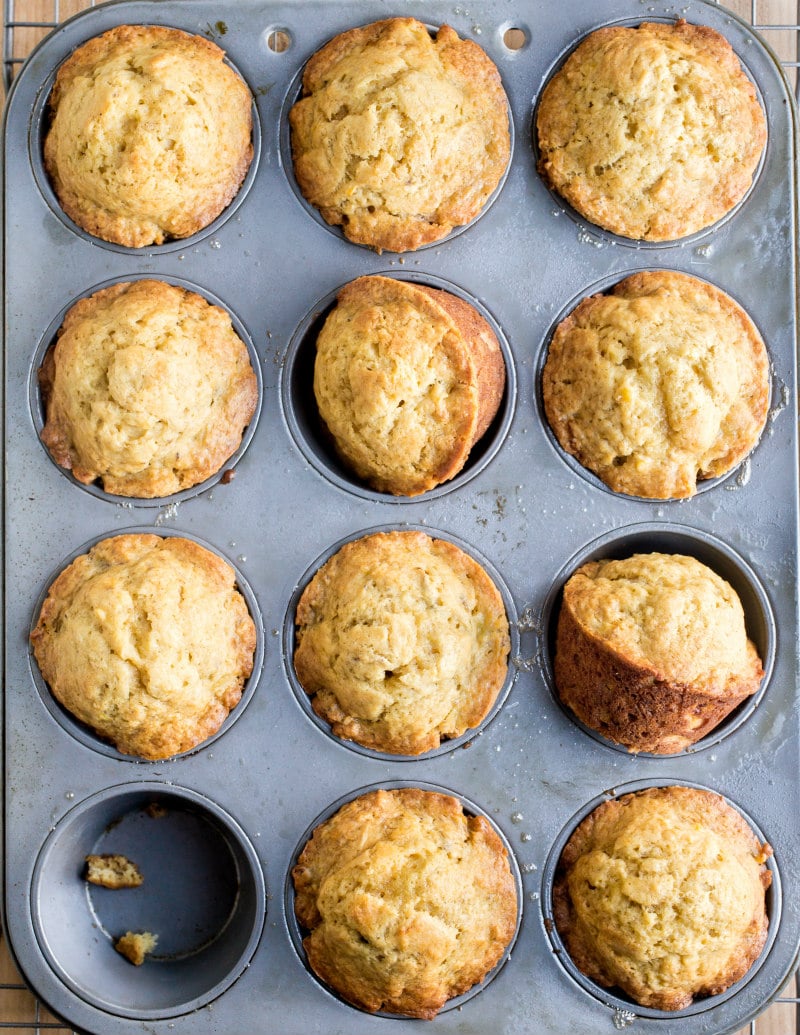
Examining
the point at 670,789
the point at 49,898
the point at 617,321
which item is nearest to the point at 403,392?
the point at 617,321

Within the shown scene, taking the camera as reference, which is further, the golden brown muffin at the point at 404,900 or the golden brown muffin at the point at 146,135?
the golden brown muffin at the point at 146,135

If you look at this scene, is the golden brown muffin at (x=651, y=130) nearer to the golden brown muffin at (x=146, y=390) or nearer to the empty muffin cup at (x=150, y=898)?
the golden brown muffin at (x=146, y=390)

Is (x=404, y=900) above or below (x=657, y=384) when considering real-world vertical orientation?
below

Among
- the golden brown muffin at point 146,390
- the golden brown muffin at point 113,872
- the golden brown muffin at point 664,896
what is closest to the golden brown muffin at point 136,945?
the golden brown muffin at point 113,872

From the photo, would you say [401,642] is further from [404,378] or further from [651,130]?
[651,130]

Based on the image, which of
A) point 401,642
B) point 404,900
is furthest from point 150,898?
point 401,642
